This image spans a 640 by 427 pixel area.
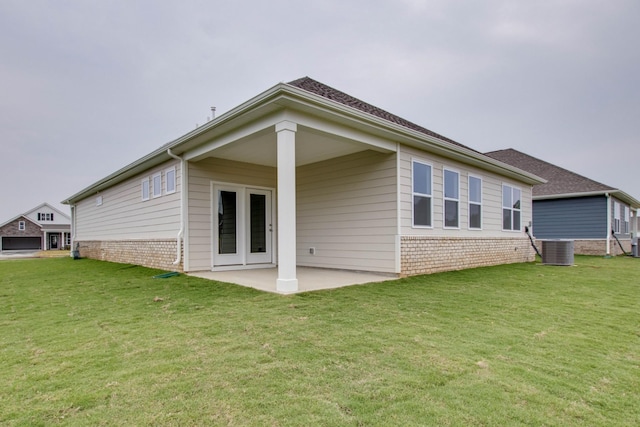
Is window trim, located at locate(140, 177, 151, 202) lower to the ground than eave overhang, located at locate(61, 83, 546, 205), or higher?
lower

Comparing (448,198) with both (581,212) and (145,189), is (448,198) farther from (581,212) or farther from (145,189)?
(581,212)

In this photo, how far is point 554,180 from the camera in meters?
16.0

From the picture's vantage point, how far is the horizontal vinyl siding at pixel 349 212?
7.23 m

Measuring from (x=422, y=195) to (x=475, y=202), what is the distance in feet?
8.22

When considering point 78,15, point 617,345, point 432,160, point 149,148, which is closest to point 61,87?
point 78,15

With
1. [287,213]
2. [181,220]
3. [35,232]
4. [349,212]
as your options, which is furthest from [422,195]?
[35,232]

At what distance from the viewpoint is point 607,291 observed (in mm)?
5789

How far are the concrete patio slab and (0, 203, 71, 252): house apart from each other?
41837 mm

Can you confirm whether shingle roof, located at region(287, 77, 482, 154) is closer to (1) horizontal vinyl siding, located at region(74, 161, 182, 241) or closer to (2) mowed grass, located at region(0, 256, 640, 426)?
(1) horizontal vinyl siding, located at region(74, 161, 182, 241)

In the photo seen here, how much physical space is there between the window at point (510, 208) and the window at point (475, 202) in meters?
1.58

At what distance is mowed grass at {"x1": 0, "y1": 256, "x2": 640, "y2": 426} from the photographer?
76.9 inches

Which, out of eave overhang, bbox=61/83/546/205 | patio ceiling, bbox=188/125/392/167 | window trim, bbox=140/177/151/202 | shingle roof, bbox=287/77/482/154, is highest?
shingle roof, bbox=287/77/482/154

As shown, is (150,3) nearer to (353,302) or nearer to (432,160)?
(432,160)

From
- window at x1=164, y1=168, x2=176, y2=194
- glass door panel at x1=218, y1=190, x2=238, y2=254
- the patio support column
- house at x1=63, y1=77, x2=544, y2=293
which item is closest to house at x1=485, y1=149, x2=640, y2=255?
house at x1=63, y1=77, x2=544, y2=293
